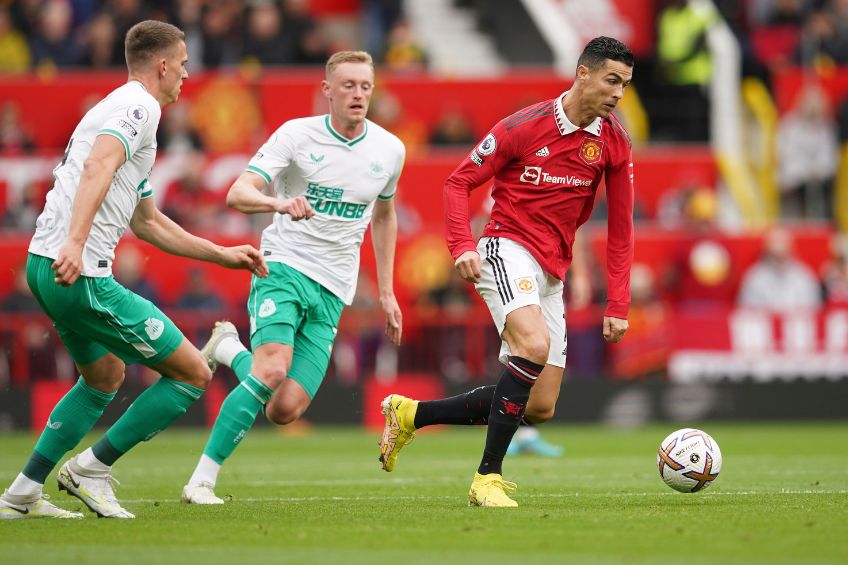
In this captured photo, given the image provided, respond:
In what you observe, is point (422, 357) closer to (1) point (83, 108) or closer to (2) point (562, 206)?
(1) point (83, 108)

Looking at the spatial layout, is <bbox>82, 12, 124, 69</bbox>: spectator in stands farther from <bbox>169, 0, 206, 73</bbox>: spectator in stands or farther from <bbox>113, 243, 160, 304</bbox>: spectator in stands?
<bbox>113, 243, 160, 304</bbox>: spectator in stands

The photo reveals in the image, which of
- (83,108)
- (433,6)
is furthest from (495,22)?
(83,108)

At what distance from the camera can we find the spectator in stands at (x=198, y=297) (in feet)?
59.5

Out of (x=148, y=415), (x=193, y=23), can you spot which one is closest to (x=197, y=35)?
(x=193, y=23)

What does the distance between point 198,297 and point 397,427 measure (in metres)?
9.12

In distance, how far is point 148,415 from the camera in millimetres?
8250

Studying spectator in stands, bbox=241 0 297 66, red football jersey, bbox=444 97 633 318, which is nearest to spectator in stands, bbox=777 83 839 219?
spectator in stands, bbox=241 0 297 66

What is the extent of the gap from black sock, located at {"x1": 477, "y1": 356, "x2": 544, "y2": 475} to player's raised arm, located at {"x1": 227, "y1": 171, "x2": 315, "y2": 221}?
153cm

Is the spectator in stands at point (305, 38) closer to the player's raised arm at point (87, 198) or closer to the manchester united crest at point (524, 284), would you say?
the manchester united crest at point (524, 284)

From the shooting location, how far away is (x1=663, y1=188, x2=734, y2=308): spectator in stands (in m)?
19.5

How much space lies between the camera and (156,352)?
7.95m

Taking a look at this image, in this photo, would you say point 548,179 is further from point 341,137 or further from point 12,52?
point 12,52

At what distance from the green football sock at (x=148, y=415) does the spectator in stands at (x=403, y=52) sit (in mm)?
13736

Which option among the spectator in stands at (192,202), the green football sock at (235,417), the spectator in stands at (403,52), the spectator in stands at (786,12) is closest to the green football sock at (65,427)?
the green football sock at (235,417)
